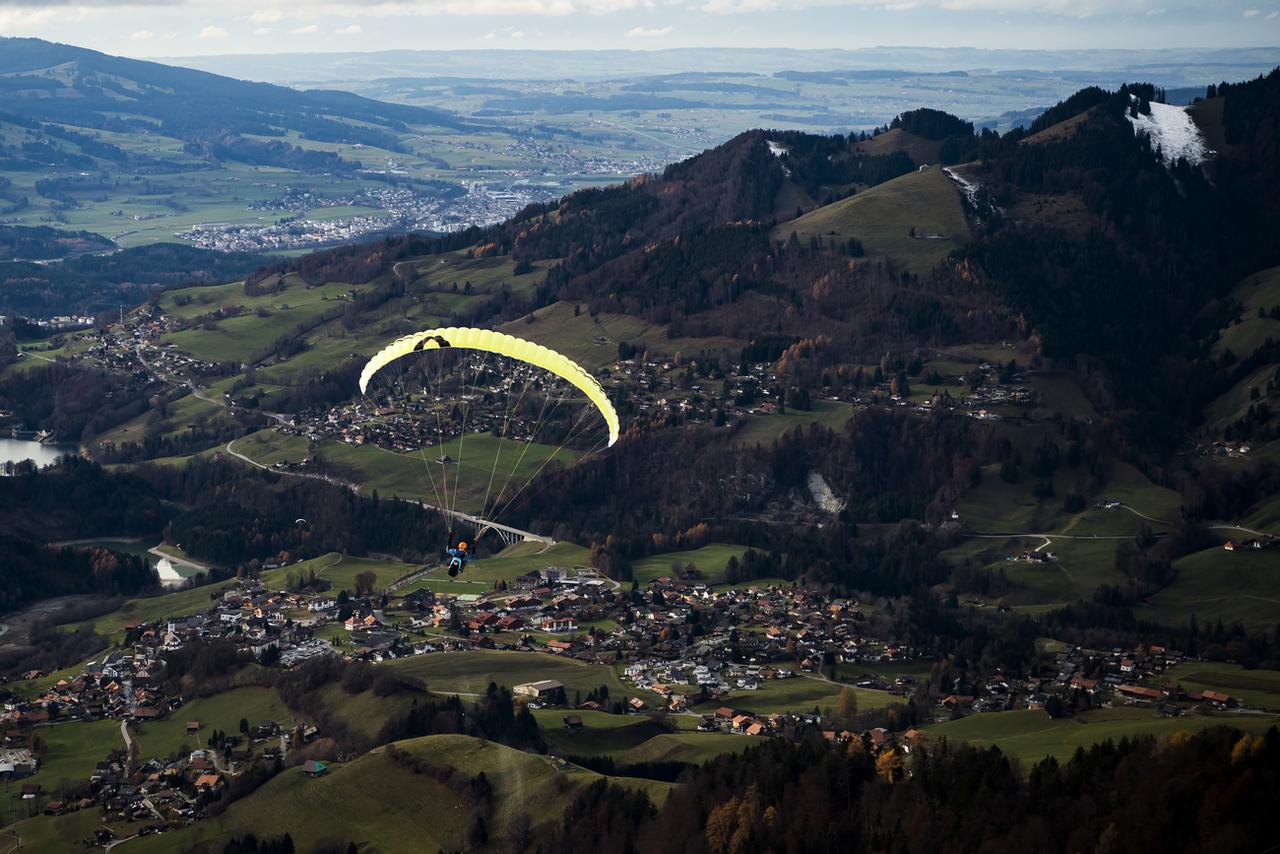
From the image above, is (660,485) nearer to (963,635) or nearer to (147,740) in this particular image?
(963,635)

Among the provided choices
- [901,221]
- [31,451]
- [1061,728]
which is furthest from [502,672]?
[901,221]

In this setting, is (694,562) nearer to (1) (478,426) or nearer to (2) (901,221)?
(1) (478,426)

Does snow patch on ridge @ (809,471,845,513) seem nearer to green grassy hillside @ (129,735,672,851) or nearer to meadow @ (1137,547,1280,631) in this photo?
meadow @ (1137,547,1280,631)

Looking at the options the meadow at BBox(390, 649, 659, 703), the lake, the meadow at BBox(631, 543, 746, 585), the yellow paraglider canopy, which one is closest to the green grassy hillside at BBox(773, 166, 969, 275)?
the meadow at BBox(631, 543, 746, 585)

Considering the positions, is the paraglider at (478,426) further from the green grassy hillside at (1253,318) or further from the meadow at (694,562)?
the green grassy hillside at (1253,318)

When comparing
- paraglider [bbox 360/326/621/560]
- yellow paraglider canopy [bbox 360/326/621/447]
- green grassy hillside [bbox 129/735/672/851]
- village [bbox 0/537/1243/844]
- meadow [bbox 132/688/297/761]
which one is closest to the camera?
yellow paraglider canopy [bbox 360/326/621/447]

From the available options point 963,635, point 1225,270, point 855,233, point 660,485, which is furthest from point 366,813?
point 1225,270
